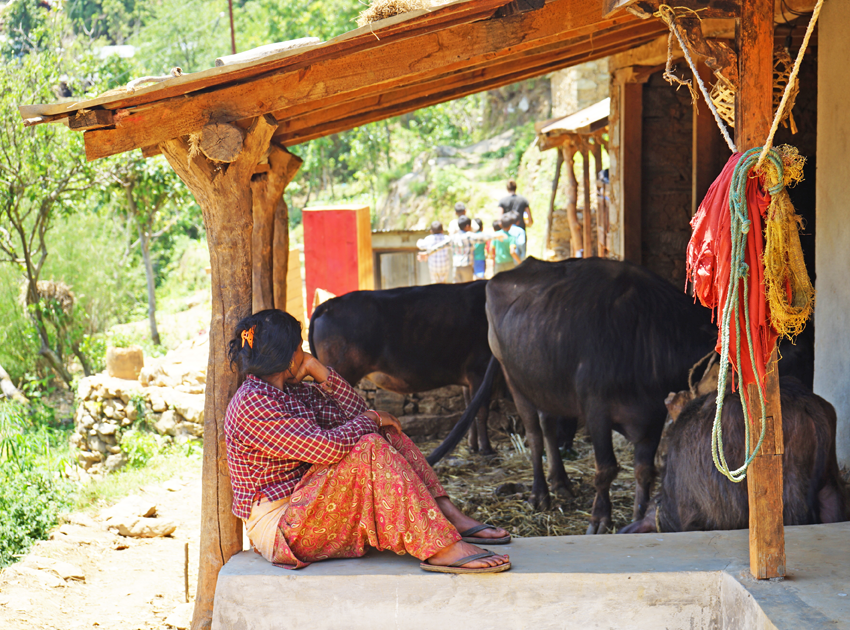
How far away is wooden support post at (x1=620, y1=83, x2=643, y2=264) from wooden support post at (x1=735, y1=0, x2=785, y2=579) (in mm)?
4273

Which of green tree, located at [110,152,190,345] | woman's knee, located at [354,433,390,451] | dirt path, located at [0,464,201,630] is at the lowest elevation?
dirt path, located at [0,464,201,630]

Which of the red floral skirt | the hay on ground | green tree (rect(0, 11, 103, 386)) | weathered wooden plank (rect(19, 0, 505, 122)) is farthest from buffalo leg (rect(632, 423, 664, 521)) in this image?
green tree (rect(0, 11, 103, 386))

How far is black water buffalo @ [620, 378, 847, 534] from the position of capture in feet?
11.0

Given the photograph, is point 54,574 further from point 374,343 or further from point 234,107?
point 234,107

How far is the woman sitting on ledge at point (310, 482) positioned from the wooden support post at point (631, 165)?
422cm

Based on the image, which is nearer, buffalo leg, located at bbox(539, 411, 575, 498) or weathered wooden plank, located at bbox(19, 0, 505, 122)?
weathered wooden plank, located at bbox(19, 0, 505, 122)

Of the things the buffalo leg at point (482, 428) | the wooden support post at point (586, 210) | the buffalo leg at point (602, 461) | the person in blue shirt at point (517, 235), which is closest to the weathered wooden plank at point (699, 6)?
the buffalo leg at point (602, 461)

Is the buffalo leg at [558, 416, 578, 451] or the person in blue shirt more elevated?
the person in blue shirt

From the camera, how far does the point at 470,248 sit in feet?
37.5

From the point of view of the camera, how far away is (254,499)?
3289 mm

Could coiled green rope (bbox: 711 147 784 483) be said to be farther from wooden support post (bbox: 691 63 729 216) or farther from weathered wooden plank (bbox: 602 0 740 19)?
wooden support post (bbox: 691 63 729 216)

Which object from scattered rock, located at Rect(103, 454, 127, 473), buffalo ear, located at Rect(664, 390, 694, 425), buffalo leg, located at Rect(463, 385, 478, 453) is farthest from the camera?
scattered rock, located at Rect(103, 454, 127, 473)

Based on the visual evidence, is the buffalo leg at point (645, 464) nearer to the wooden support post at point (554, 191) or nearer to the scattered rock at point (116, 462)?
the scattered rock at point (116, 462)

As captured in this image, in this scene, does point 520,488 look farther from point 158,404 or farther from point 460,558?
point 158,404
